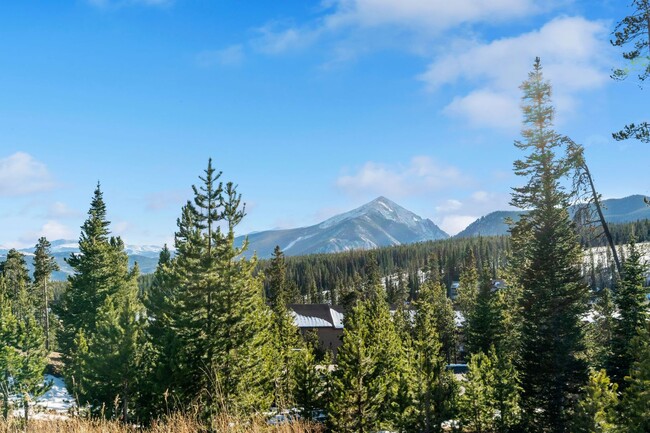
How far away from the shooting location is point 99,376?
79.8 ft

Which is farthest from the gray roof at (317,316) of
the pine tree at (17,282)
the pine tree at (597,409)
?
the pine tree at (597,409)

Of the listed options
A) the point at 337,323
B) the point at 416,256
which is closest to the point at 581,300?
the point at 337,323

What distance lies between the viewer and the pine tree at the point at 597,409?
16.2 m

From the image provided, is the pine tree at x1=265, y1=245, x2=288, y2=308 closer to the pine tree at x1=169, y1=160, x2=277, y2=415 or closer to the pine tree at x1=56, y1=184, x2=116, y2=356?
the pine tree at x1=56, y1=184, x2=116, y2=356

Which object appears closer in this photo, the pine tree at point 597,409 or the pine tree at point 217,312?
the pine tree at point 597,409

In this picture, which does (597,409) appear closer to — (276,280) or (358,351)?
(358,351)

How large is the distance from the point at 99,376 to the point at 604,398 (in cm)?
2501

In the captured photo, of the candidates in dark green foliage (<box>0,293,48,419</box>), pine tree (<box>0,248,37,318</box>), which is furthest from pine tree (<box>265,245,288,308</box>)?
pine tree (<box>0,248,37,318</box>)

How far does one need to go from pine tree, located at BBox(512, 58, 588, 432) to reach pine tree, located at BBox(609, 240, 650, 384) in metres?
2.32

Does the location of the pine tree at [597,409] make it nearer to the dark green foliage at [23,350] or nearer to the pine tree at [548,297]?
the pine tree at [548,297]

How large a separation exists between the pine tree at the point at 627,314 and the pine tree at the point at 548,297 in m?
2.32

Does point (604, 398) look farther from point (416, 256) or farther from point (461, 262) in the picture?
point (416, 256)

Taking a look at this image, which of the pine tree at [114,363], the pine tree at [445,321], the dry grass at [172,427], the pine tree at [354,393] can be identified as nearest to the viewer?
the dry grass at [172,427]

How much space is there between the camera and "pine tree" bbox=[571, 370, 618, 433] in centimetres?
1617
